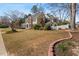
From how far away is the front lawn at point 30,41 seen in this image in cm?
160

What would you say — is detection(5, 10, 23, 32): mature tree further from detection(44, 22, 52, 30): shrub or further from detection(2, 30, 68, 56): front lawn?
detection(44, 22, 52, 30): shrub

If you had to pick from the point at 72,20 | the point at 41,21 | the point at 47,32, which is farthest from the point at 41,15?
the point at 72,20

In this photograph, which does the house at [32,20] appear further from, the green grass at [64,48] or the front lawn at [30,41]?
the green grass at [64,48]

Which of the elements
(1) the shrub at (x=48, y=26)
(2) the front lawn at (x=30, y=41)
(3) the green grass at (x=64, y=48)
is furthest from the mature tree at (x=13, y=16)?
(3) the green grass at (x=64, y=48)

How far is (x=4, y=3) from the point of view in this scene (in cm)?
162

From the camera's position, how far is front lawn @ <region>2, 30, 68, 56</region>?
1604 millimetres

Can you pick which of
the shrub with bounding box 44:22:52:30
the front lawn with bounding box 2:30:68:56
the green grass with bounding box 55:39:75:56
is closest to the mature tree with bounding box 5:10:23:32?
the front lawn with bounding box 2:30:68:56

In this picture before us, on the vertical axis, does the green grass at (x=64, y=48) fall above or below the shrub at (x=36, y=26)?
below

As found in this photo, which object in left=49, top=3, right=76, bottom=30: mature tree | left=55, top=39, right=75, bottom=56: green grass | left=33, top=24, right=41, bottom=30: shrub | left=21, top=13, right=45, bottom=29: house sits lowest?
left=55, top=39, right=75, bottom=56: green grass

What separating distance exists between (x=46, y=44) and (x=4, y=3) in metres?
0.49

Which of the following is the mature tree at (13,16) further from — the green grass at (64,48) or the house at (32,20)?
the green grass at (64,48)

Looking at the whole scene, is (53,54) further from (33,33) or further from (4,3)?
(4,3)

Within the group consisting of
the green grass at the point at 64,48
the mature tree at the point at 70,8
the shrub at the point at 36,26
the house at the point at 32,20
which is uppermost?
the mature tree at the point at 70,8

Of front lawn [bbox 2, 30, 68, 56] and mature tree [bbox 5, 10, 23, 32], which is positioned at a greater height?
mature tree [bbox 5, 10, 23, 32]
